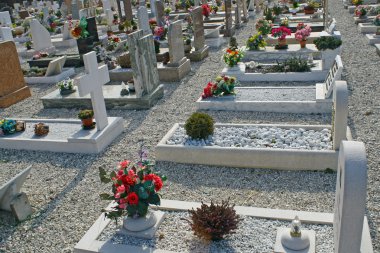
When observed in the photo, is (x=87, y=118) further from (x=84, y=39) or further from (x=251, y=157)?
(x=84, y=39)

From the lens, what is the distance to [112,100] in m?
10.6

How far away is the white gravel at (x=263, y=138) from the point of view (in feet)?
22.8

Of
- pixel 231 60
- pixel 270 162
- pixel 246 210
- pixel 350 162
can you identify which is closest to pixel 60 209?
pixel 246 210

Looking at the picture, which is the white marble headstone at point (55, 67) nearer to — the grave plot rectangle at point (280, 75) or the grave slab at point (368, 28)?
the grave plot rectangle at point (280, 75)

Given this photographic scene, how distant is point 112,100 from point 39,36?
9.55 meters

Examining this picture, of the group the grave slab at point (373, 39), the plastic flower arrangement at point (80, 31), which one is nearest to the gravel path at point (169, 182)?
the grave slab at point (373, 39)

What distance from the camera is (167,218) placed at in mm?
5230

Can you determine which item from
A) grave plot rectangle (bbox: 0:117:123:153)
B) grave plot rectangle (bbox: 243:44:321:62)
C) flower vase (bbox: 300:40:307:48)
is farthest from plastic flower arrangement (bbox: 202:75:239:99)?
flower vase (bbox: 300:40:307:48)

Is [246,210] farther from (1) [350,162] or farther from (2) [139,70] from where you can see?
(2) [139,70]

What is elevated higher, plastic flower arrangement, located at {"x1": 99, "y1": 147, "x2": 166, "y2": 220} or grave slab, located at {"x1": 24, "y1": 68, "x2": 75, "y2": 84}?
plastic flower arrangement, located at {"x1": 99, "y1": 147, "x2": 166, "y2": 220}

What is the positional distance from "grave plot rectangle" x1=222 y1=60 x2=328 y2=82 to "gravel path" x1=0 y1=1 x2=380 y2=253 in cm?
101

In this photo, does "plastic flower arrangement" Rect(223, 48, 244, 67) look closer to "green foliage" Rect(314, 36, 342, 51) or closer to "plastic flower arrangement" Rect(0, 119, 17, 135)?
"green foliage" Rect(314, 36, 342, 51)

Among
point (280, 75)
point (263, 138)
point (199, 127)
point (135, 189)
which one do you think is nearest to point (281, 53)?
point (280, 75)

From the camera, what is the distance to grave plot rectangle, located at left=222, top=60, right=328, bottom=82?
11.2 metres
